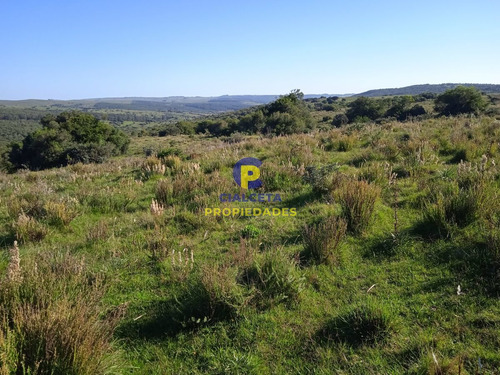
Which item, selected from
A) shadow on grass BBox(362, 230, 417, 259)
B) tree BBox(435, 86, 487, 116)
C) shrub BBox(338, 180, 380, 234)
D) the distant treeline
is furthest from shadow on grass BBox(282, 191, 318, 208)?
tree BBox(435, 86, 487, 116)

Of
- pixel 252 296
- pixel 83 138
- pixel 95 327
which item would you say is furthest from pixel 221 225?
pixel 83 138

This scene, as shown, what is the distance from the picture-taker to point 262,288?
3.45m

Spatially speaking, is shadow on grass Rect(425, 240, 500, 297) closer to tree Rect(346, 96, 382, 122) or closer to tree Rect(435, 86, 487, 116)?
tree Rect(435, 86, 487, 116)

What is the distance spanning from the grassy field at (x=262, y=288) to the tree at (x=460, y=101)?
43017mm

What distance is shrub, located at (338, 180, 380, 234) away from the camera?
4.78 metres

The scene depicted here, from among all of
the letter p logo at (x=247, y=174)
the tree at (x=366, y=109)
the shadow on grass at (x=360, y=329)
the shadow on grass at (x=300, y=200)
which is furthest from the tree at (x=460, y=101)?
the shadow on grass at (x=360, y=329)

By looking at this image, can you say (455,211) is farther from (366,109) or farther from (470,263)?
(366,109)

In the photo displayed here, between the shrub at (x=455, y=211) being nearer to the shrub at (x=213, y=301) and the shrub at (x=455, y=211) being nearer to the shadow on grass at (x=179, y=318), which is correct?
the shrub at (x=213, y=301)

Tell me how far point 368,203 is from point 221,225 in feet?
8.75

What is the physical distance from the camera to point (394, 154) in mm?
9102

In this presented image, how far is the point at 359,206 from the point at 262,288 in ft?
7.72

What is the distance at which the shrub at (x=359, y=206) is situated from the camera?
4777mm

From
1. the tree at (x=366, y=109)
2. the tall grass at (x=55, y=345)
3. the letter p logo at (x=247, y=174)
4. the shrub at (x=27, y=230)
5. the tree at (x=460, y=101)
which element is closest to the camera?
the tall grass at (x=55, y=345)

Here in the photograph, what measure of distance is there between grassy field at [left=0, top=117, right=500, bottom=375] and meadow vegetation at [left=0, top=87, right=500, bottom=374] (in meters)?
0.02
